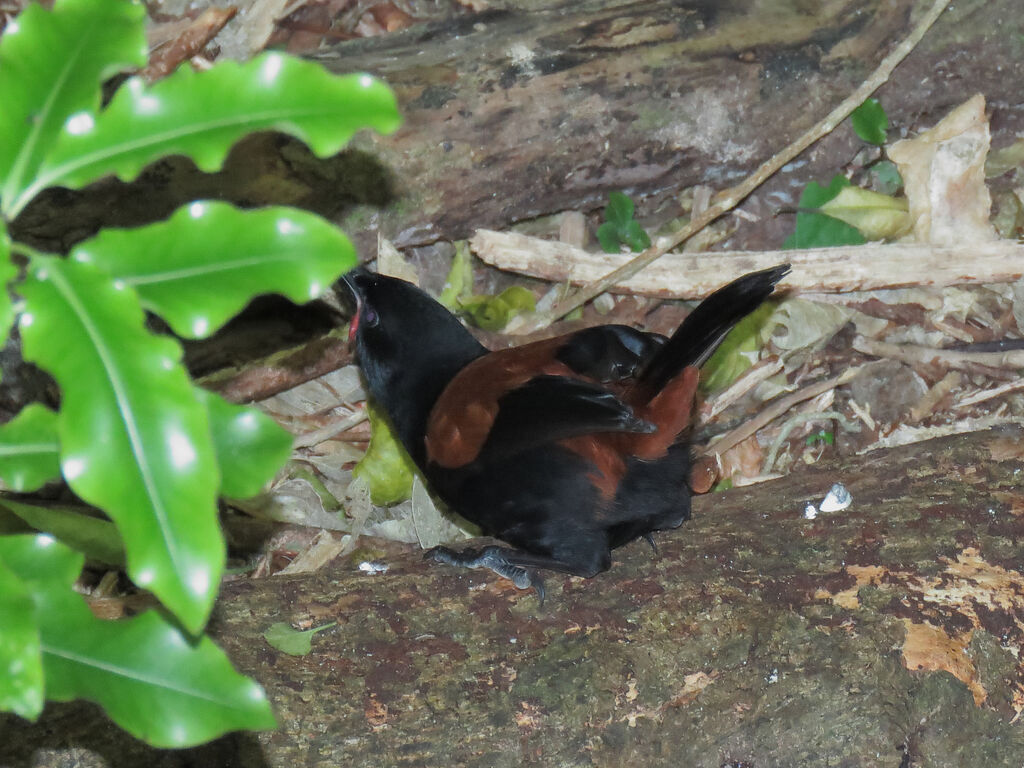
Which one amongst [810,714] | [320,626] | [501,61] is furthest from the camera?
[501,61]

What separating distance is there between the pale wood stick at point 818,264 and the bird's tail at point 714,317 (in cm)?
101

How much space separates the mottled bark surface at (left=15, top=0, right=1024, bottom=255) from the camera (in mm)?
2975

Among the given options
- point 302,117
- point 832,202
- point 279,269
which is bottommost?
point 832,202

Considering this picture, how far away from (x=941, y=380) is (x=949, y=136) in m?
0.83

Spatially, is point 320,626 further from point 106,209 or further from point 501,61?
point 501,61

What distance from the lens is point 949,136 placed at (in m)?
3.51

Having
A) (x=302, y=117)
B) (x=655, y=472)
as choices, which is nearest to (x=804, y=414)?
(x=655, y=472)

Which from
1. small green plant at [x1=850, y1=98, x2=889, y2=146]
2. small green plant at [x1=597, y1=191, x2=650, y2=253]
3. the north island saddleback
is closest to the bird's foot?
the north island saddleback

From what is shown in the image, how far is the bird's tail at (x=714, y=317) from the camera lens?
2.32 m

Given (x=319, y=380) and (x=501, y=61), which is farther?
(x=319, y=380)

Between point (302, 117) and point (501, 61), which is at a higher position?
point (302, 117)

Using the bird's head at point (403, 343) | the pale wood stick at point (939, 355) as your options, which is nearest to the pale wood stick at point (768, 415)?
the pale wood stick at point (939, 355)

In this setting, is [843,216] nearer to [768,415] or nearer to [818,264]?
[818,264]

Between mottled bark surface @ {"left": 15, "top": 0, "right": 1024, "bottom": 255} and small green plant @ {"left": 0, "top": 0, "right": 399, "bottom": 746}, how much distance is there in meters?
1.51
